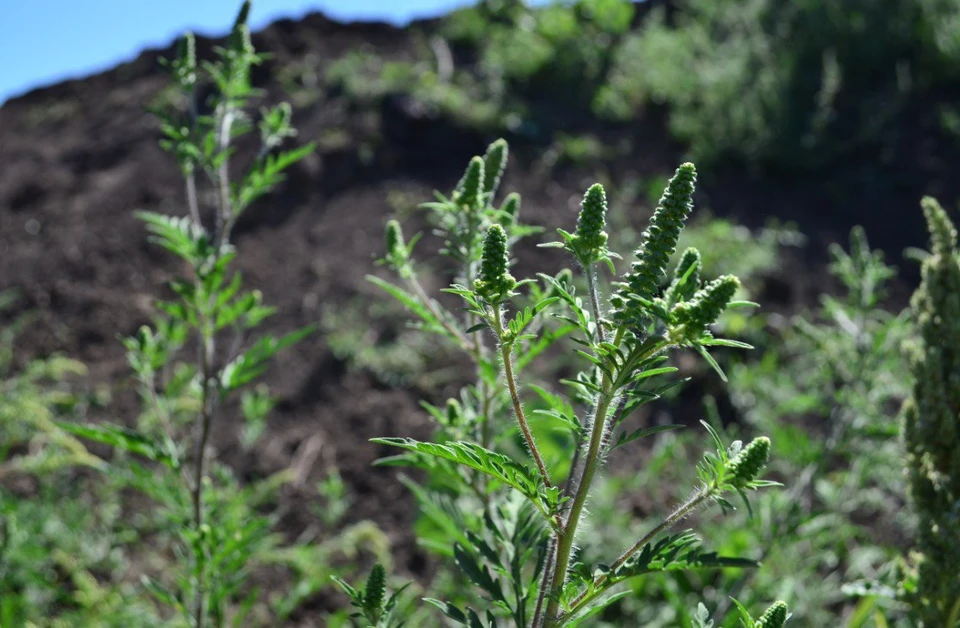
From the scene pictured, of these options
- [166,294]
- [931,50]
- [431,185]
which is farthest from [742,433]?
[931,50]

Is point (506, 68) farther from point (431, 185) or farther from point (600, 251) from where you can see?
point (600, 251)

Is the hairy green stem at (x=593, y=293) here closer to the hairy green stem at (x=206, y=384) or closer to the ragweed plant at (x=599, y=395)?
the ragweed plant at (x=599, y=395)

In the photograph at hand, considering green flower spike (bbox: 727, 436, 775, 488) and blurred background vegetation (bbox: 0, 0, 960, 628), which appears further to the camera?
blurred background vegetation (bbox: 0, 0, 960, 628)

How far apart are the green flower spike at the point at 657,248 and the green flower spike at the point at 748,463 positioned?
275 mm

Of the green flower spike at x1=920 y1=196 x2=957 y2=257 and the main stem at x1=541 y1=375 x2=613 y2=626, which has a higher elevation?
the green flower spike at x1=920 y1=196 x2=957 y2=257

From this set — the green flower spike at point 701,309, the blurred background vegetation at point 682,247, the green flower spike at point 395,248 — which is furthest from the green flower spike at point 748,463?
the green flower spike at point 395,248

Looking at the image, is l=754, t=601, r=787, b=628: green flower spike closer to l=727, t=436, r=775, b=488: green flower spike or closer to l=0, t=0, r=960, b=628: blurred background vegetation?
l=727, t=436, r=775, b=488: green flower spike

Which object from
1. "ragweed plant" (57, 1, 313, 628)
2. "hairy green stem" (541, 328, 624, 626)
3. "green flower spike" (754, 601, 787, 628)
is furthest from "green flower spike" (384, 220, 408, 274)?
"green flower spike" (754, 601, 787, 628)

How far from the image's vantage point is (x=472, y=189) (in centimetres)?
176

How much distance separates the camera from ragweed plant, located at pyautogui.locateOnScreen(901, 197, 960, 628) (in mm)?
1995

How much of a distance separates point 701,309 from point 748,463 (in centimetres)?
28

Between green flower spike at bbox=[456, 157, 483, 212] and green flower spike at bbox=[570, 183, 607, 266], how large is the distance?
488 millimetres

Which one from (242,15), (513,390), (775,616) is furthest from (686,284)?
(242,15)

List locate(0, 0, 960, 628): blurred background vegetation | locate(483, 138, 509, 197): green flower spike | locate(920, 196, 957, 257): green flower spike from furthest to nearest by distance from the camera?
locate(0, 0, 960, 628): blurred background vegetation, locate(920, 196, 957, 257): green flower spike, locate(483, 138, 509, 197): green flower spike
